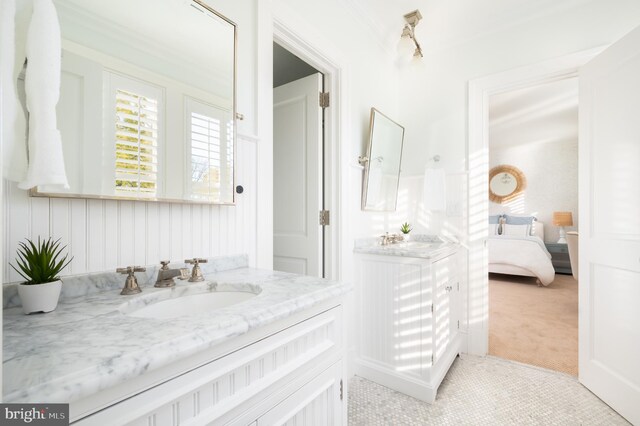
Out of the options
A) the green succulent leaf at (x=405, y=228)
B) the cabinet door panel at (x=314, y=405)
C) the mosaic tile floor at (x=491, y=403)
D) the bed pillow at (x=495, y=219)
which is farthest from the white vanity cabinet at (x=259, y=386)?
the bed pillow at (x=495, y=219)

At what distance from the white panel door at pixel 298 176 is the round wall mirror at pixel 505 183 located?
6056 millimetres

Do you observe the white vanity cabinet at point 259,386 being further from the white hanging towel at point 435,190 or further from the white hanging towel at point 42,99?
the white hanging towel at point 435,190

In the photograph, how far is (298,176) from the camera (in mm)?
2277

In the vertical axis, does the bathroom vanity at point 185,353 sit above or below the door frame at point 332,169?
below

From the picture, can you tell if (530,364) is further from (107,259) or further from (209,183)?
(107,259)

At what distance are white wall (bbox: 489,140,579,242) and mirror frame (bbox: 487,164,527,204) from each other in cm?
9

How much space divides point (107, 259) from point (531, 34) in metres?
3.21

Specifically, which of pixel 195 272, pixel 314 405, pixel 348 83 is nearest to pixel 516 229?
pixel 348 83

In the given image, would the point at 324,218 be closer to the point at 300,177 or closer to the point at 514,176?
the point at 300,177

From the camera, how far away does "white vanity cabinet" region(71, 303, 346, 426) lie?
548mm

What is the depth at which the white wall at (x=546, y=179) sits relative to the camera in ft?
19.7

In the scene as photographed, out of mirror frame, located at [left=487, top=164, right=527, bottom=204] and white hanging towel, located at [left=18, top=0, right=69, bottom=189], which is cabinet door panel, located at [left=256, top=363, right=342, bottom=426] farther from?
mirror frame, located at [left=487, top=164, right=527, bottom=204]

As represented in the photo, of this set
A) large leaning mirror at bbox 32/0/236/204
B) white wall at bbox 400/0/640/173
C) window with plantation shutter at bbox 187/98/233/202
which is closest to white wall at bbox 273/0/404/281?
white wall at bbox 400/0/640/173

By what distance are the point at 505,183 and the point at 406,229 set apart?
5274 mm
